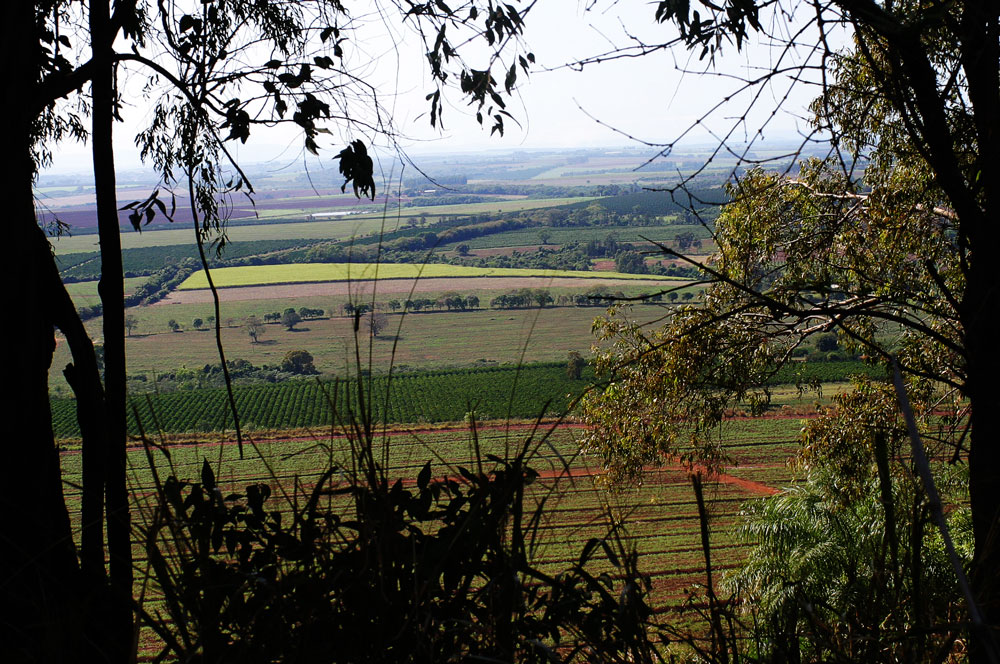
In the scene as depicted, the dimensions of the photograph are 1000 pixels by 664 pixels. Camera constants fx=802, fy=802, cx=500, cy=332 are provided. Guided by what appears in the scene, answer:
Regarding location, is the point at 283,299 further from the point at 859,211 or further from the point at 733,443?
the point at 859,211

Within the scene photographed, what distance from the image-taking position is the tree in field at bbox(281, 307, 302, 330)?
133 feet

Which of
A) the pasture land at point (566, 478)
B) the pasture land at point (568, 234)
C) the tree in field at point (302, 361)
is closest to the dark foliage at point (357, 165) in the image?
the tree in field at point (302, 361)

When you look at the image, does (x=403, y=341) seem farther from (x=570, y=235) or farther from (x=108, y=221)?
(x=108, y=221)

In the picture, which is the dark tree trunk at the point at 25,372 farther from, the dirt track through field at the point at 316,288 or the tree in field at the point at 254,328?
the dirt track through field at the point at 316,288

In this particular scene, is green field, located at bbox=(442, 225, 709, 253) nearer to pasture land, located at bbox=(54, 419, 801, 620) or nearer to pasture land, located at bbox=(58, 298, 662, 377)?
pasture land, located at bbox=(58, 298, 662, 377)

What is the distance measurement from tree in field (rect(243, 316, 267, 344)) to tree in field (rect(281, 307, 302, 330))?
3.86 feet

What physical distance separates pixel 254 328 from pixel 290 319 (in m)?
1.84

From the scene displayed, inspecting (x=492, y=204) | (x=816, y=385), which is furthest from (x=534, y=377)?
(x=492, y=204)

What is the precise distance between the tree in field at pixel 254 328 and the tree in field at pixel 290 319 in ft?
3.86

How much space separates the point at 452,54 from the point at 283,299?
46.1m

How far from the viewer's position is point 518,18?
2.28m

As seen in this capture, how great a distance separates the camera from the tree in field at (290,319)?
4047 cm

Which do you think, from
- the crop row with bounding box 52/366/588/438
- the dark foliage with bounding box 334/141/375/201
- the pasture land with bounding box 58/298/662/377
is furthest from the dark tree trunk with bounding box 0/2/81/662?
the pasture land with bounding box 58/298/662/377

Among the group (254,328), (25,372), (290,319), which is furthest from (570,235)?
(25,372)
